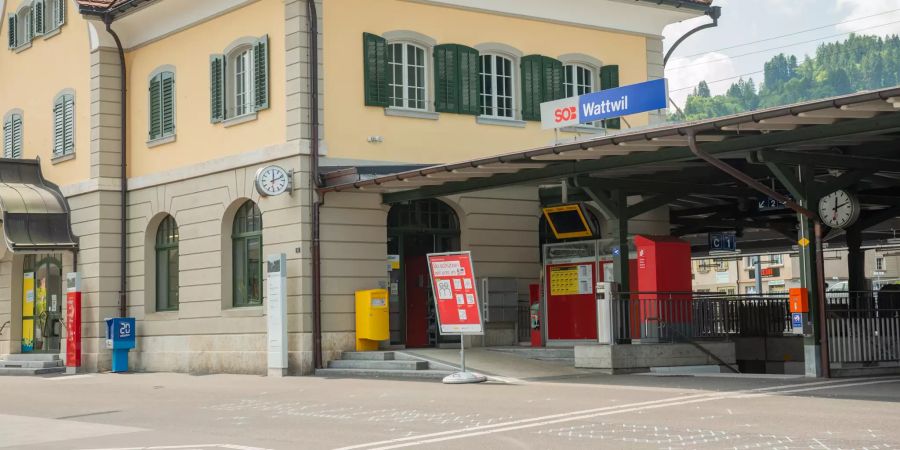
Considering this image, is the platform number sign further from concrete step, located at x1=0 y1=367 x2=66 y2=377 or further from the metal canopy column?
concrete step, located at x1=0 y1=367 x2=66 y2=377

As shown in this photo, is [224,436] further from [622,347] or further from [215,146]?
[215,146]

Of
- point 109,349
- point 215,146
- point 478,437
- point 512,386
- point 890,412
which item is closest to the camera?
point 478,437

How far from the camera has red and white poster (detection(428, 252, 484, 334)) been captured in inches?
766

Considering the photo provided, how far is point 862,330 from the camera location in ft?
62.8

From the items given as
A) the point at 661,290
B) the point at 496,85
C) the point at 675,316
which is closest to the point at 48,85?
the point at 496,85

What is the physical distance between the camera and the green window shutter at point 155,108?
1085 inches

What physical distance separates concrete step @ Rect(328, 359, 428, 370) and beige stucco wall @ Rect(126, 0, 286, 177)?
14.5ft

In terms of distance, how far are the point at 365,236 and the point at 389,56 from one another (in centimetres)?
374

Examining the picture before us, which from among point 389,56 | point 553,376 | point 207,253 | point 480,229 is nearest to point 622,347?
point 553,376

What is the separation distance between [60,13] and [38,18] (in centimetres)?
138

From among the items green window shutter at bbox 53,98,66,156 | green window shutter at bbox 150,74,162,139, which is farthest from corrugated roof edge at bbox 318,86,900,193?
green window shutter at bbox 53,98,66,156

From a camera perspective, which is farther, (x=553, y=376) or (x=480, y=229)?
(x=480, y=229)

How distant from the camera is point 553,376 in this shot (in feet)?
64.6

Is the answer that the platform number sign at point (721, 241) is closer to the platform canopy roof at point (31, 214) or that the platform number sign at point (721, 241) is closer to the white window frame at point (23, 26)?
the platform canopy roof at point (31, 214)
